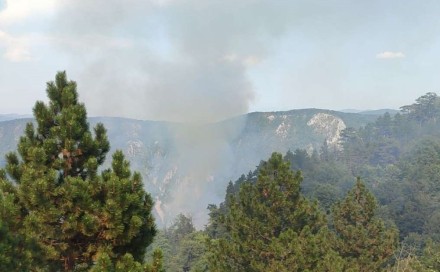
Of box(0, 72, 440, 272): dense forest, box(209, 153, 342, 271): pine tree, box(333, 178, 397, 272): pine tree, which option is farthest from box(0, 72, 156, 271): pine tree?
box(333, 178, 397, 272): pine tree

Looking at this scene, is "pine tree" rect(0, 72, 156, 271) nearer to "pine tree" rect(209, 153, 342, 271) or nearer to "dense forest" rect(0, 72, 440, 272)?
"dense forest" rect(0, 72, 440, 272)

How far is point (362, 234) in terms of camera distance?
2708 cm

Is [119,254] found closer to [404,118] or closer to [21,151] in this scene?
[21,151]

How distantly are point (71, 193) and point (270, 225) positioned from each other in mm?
13431

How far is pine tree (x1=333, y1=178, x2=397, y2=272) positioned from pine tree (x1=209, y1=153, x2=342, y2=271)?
19.2 feet

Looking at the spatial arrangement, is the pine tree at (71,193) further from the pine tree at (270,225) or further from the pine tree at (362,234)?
the pine tree at (362,234)

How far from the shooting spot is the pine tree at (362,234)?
88.6 feet

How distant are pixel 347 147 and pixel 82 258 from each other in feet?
542

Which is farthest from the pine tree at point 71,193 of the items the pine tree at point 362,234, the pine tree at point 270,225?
the pine tree at point 362,234

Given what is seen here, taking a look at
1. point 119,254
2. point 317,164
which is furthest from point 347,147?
point 119,254

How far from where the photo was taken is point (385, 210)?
77500 millimetres

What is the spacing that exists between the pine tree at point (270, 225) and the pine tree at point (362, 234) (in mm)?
5864

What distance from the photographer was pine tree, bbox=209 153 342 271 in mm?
20531

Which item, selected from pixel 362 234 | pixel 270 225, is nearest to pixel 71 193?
pixel 270 225
